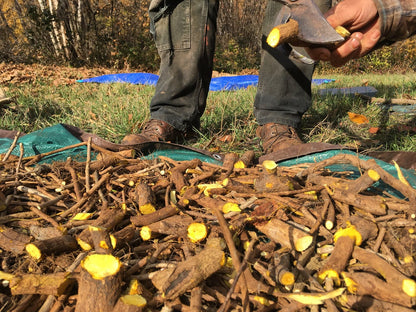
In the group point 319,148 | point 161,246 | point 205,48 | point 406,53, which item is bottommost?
point 406,53

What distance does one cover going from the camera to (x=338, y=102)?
12.2 ft

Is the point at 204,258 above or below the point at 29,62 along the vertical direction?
above

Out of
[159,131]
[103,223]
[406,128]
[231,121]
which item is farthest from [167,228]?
[406,128]

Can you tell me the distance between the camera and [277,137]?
7.63 ft

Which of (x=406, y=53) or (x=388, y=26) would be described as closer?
(x=388, y=26)

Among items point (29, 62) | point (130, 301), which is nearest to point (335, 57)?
point (130, 301)

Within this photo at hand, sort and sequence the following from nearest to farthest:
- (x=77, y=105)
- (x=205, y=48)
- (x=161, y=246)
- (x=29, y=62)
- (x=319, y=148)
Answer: (x=161, y=246), (x=319, y=148), (x=205, y=48), (x=77, y=105), (x=29, y=62)

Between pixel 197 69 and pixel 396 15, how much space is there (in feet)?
4.59

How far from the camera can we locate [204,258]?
3.07 ft

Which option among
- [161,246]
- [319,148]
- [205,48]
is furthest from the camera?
[205,48]

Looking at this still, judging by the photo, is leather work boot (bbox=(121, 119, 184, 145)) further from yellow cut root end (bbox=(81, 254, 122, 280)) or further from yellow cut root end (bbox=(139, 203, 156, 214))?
yellow cut root end (bbox=(81, 254, 122, 280))

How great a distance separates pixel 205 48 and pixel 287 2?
0.81m

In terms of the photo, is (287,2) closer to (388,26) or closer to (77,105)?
(388,26)

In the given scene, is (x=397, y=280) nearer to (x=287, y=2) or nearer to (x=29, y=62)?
(x=287, y=2)
